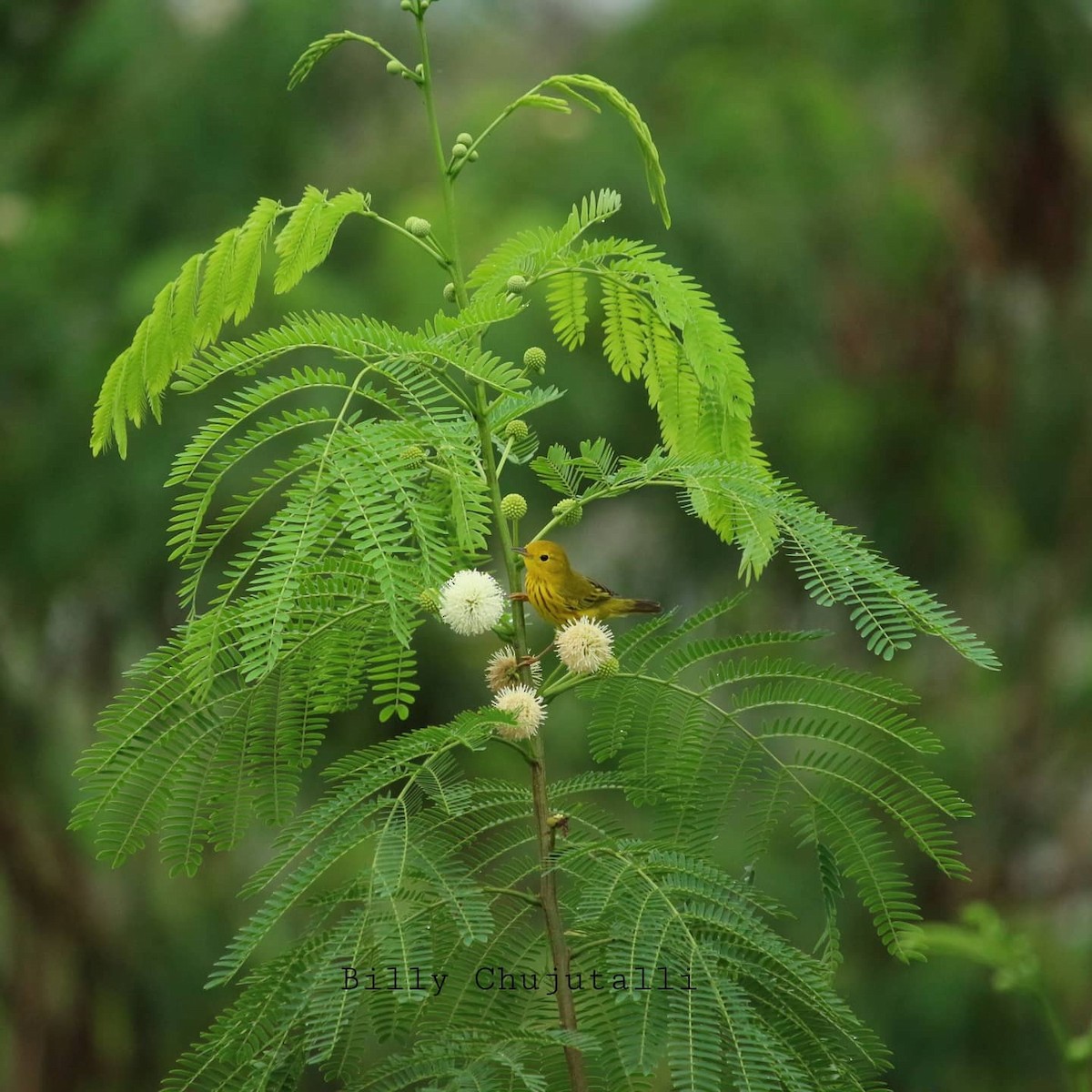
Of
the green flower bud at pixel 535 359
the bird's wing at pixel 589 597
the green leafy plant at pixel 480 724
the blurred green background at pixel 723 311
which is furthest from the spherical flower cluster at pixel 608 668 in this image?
the blurred green background at pixel 723 311

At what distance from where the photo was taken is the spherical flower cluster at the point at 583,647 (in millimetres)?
1368

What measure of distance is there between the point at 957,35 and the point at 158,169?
145 inches

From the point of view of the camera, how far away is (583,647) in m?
1.37

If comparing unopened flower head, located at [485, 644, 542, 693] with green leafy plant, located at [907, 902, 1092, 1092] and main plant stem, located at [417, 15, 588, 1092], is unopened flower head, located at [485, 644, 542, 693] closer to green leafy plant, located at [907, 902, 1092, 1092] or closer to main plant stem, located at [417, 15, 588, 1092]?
main plant stem, located at [417, 15, 588, 1092]

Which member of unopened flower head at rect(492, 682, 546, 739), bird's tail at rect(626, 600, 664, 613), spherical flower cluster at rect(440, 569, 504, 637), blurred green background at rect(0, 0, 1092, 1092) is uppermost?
spherical flower cluster at rect(440, 569, 504, 637)

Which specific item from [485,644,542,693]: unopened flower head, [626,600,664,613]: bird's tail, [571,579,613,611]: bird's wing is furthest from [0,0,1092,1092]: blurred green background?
[485,644,542,693]: unopened flower head

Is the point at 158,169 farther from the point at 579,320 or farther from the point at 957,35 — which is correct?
the point at 579,320

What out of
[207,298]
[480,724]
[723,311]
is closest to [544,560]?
[480,724]

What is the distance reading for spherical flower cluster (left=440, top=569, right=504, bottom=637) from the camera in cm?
128

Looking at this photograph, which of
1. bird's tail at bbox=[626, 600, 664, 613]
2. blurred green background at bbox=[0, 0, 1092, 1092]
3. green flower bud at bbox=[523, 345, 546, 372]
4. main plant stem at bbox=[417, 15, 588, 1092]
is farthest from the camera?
blurred green background at bbox=[0, 0, 1092, 1092]

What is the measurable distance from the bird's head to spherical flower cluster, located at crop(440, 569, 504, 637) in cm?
17

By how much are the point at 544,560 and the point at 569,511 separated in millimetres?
89

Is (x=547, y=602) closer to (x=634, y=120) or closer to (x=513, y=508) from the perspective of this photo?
(x=513, y=508)

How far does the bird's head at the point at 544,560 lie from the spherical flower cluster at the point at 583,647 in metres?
0.11
